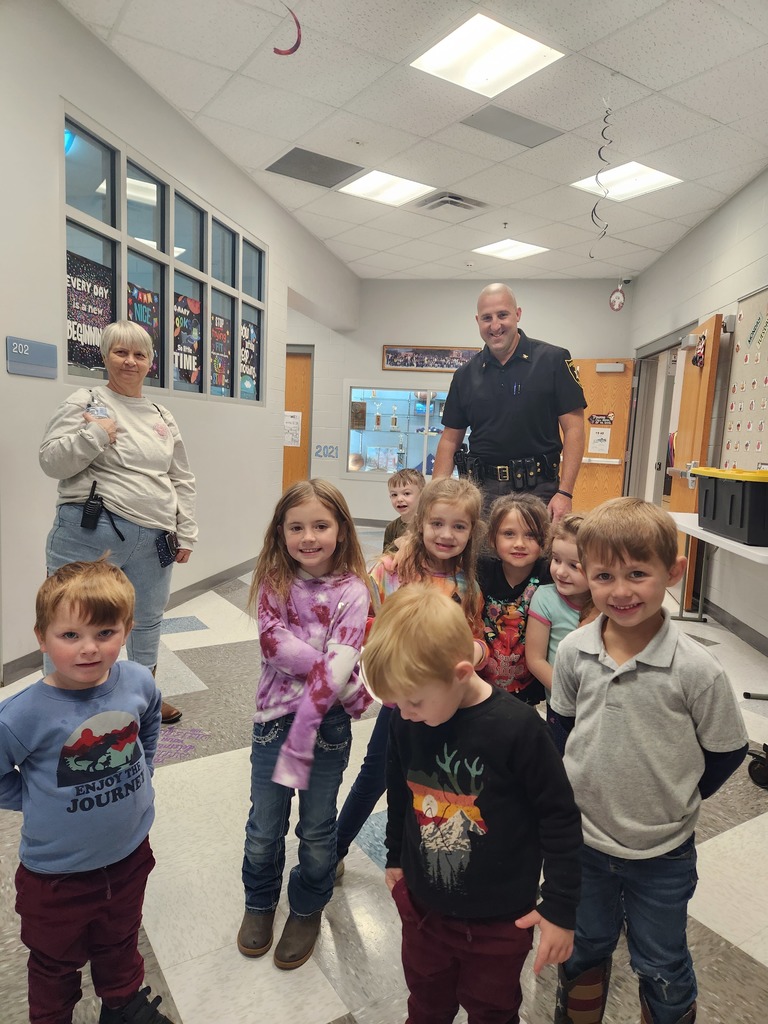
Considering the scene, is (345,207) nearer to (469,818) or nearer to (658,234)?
(658,234)

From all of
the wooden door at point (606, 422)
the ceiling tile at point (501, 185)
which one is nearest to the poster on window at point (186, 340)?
the ceiling tile at point (501, 185)

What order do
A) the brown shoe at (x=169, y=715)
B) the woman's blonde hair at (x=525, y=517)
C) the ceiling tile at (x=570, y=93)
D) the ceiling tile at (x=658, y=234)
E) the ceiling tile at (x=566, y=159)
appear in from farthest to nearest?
the ceiling tile at (x=658, y=234)
the ceiling tile at (x=566, y=159)
the ceiling tile at (x=570, y=93)
the brown shoe at (x=169, y=715)
the woman's blonde hair at (x=525, y=517)

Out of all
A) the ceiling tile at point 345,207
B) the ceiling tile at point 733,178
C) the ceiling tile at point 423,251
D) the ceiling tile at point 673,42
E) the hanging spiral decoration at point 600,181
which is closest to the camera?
the ceiling tile at point 673,42

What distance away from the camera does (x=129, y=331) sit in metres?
2.07

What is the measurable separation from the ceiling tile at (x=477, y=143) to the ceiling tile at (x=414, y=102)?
3.5 inches

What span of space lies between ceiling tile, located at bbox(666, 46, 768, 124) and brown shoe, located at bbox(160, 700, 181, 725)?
3.78 metres

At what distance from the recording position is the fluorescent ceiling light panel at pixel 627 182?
4.20m

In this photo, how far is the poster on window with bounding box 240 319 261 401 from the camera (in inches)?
191

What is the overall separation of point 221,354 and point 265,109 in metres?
1.56

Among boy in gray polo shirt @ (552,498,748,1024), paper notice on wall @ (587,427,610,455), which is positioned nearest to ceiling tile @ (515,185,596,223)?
paper notice on wall @ (587,427,610,455)

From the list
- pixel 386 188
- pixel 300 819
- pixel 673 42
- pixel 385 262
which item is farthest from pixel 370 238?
pixel 300 819

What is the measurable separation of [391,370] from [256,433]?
2.88m

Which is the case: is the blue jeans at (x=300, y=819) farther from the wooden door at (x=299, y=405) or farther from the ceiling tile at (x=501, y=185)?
the wooden door at (x=299, y=405)

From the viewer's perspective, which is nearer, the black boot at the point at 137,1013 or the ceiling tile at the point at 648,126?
the black boot at the point at 137,1013
